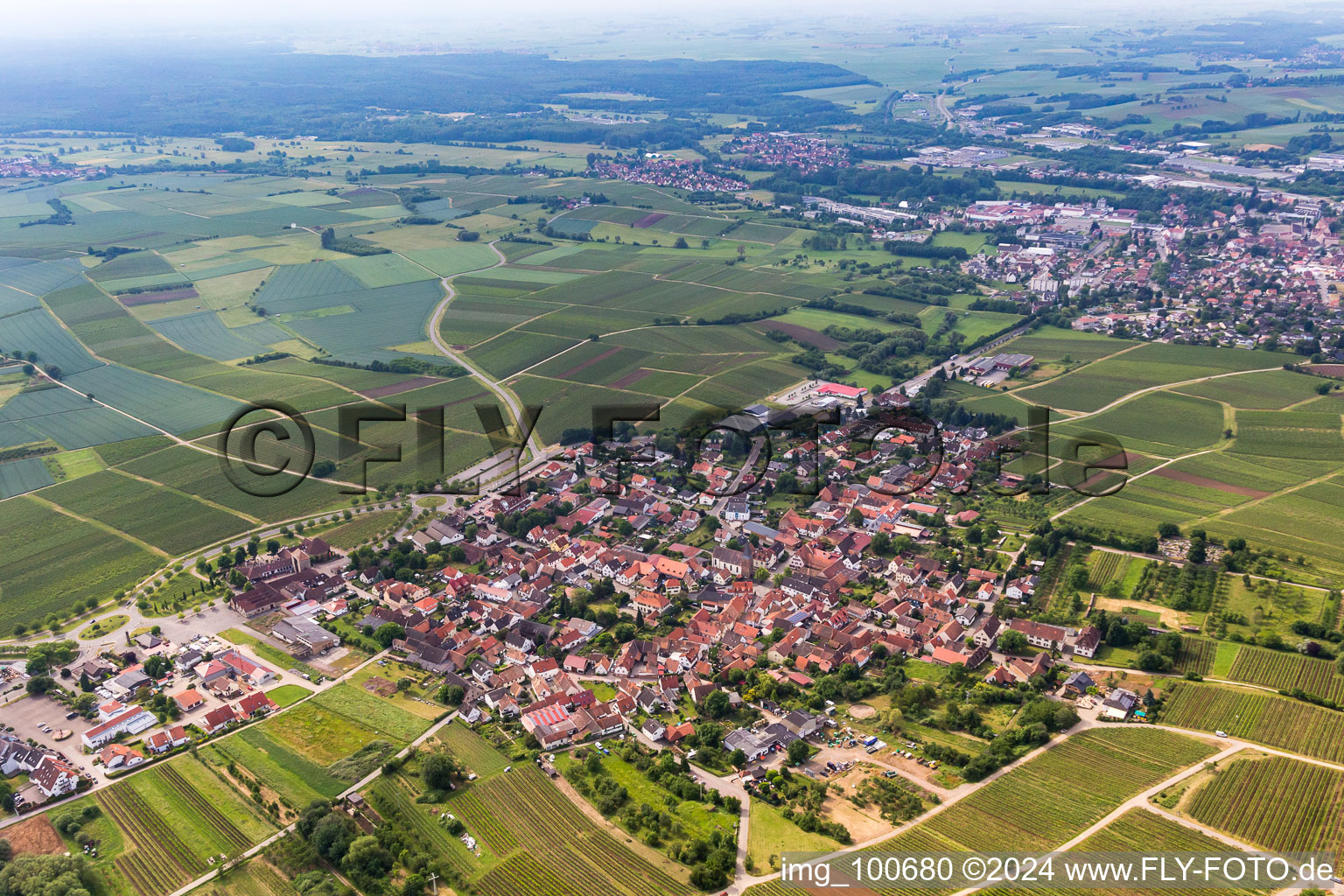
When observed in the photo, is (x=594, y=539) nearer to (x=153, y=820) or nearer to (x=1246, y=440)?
(x=153, y=820)

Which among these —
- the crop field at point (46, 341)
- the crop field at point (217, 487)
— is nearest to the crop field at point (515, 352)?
the crop field at point (217, 487)

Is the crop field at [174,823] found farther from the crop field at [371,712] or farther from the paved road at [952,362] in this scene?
the paved road at [952,362]

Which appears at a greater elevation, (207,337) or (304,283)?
(304,283)

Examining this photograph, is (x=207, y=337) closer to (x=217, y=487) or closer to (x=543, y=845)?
(x=217, y=487)

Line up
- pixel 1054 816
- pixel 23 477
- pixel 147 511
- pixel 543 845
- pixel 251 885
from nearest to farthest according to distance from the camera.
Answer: pixel 251 885 → pixel 1054 816 → pixel 543 845 → pixel 147 511 → pixel 23 477

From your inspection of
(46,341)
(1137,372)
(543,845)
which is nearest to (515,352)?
(46,341)

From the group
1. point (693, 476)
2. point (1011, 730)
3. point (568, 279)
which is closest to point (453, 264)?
point (568, 279)
